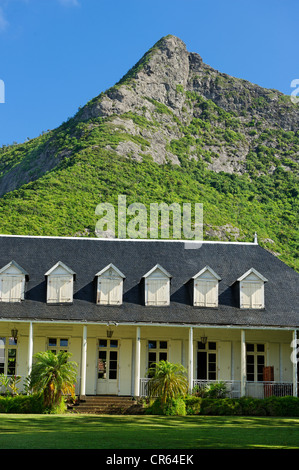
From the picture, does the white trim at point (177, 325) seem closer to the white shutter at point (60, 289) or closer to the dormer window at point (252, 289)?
the white shutter at point (60, 289)

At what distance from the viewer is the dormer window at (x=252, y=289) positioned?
29.6m

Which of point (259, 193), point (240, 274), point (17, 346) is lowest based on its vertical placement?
point (17, 346)

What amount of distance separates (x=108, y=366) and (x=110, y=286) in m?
3.61

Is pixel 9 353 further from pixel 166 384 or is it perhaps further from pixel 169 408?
pixel 169 408

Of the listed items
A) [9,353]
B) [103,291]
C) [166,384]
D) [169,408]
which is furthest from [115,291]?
[169,408]

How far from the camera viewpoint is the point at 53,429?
56.7 feet

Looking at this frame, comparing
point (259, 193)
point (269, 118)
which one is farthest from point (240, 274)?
point (269, 118)

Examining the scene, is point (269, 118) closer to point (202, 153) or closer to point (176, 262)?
point (202, 153)

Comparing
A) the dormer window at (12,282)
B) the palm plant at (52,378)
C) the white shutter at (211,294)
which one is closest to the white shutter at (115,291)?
the dormer window at (12,282)

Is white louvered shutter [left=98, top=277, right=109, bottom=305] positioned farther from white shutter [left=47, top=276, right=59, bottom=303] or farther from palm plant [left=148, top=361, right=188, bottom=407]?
palm plant [left=148, top=361, right=188, bottom=407]

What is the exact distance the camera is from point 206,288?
97.0ft

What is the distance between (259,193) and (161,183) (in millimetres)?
19009

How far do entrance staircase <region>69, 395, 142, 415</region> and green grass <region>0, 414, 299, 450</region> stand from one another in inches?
98.4

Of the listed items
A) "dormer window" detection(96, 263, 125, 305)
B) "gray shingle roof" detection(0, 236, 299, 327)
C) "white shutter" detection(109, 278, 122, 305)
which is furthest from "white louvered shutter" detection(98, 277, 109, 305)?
"gray shingle roof" detection(0, 236, 299, 327)
